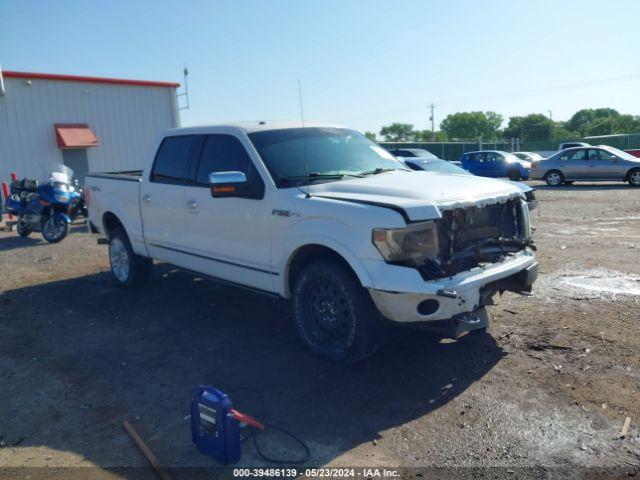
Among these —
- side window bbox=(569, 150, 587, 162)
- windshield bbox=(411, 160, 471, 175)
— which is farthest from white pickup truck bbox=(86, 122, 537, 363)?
side window bbox=(569, 150, 587, 162)

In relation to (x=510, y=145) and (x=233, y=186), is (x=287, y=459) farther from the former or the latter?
(x=510, y=145)

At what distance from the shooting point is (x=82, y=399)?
4492mm

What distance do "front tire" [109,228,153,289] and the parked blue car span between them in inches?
804

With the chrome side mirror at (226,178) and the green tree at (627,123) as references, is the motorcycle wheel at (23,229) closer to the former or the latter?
the chrome side mirror at (226,178)

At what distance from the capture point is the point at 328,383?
454 centimetres

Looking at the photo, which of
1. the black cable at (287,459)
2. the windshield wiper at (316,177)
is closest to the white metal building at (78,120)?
the windshield wiper at (316,177)

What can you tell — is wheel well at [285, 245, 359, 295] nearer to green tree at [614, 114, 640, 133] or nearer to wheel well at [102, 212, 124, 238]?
wheel well at [102, 212, 124, 238]

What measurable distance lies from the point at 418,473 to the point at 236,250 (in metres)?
2.92

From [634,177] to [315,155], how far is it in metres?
18.0

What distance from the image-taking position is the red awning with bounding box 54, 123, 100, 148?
68.4 ft

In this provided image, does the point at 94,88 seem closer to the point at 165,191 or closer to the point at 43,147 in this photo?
the point at 43,147

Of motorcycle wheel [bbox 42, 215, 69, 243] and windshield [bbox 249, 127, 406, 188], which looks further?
motorcycle wheel [bbox 42, 215, 69, 243]

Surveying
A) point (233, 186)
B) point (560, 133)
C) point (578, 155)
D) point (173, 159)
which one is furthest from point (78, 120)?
point (560, 133)

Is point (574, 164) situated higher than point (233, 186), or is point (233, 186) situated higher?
point (233, 186)
